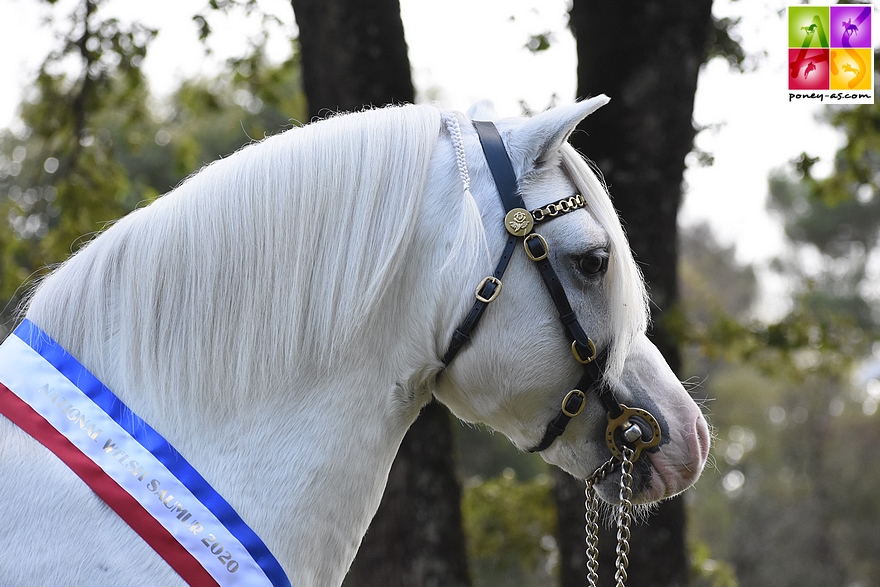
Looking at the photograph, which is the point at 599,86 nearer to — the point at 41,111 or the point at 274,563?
the point at 274,563

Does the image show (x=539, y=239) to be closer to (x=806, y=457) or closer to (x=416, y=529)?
(x=416, y=529)

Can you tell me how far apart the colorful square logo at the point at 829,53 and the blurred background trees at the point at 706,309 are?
0.45m

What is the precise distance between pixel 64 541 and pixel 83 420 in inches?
9.1

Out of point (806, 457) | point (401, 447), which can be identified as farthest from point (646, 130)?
point (806, 457)

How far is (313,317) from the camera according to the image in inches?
60.7

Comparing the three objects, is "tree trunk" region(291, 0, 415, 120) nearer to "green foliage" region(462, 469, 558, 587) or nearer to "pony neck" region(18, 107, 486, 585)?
"pony neck" region(18, 107, 486, 585)

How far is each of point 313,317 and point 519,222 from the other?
518 mm

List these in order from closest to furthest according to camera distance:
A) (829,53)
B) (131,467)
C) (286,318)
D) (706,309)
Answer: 1. (131,467)
2. (286,318)
3. (829,53)
4. (706,309)

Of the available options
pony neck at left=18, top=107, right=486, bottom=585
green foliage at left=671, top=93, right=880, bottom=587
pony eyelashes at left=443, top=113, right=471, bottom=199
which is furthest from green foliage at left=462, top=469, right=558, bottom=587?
green foliage at left=671, top=93, right=880, bottom=587

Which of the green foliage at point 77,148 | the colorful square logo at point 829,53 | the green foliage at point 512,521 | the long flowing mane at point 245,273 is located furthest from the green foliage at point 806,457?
the long flowing mane at point 245,273

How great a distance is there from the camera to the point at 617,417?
1759 mm

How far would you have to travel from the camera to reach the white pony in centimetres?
147

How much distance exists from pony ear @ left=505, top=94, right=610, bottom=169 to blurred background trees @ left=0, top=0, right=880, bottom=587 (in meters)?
1.20

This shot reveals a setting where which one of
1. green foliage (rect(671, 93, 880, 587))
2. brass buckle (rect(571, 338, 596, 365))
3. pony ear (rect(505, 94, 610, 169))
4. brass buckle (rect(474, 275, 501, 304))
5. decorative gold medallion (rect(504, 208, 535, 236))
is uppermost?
pony ear (rect(505, 94, 610, 169))
